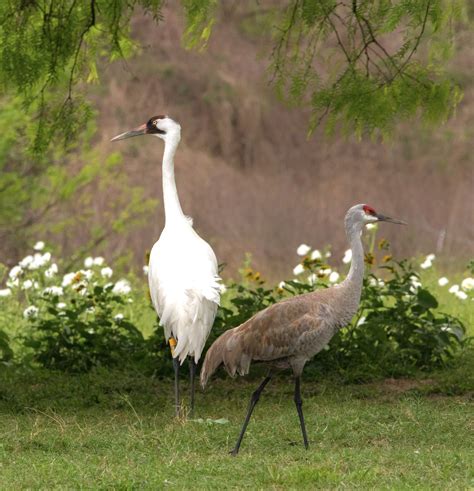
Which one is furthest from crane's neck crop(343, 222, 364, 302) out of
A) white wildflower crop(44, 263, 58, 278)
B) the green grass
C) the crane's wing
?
white wildflower crop(44, 263, 58, 278)

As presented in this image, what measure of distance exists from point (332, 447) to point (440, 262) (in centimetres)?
960

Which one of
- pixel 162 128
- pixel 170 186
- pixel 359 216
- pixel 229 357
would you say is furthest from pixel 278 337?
pixel 162 128

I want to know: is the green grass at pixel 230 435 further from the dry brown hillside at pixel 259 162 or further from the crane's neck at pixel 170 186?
the dry brown hillside at pixel 259 162

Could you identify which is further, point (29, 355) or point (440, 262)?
point (440, 262)

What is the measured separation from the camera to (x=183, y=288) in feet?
25.5

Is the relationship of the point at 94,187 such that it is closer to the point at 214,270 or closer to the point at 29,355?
the point at 29,355

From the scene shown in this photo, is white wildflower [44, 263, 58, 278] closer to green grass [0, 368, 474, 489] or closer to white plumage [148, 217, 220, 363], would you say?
green grass [0, 368, 474, 489]

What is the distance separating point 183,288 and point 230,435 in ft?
4.38

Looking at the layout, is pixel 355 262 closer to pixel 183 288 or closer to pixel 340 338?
pixel 183 288

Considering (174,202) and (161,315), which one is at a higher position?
(174,202)

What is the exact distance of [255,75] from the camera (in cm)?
1947

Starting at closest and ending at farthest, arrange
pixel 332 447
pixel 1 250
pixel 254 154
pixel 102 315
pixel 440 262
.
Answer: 1. pixel 332 447
2. pixel 102 315
3. pixel 1 250
4. pixel 440 262
5. pixel 254 154

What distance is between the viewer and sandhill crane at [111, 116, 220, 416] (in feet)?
25.3

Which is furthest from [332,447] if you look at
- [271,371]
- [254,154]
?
[254,154]
